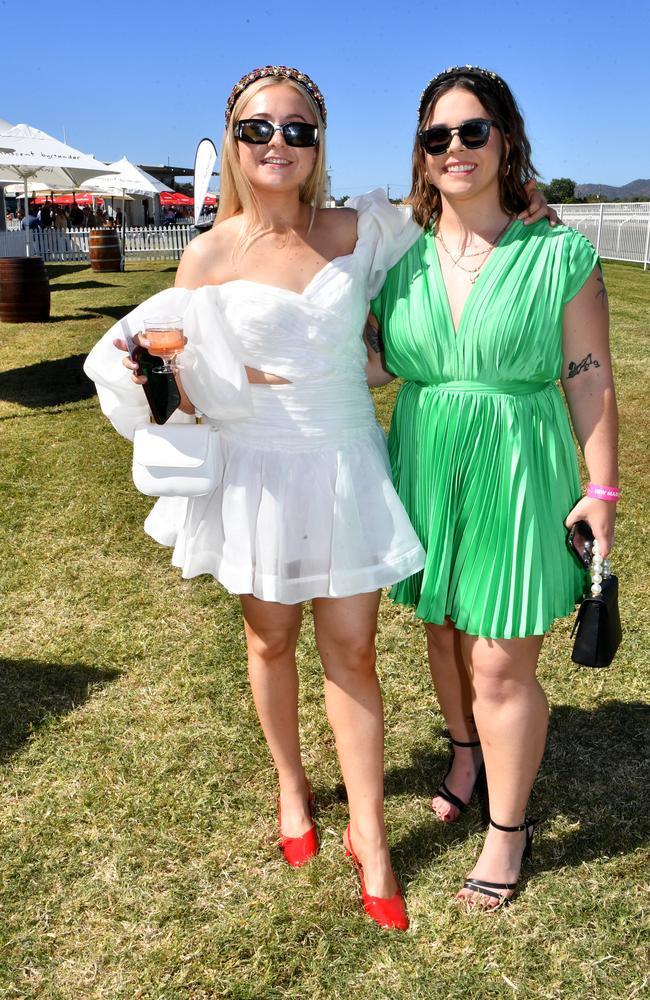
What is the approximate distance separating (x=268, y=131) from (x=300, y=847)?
196 cm

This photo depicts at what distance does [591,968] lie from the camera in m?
2.15

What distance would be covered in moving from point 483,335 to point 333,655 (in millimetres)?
892

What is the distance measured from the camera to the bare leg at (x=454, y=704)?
2.52 meters

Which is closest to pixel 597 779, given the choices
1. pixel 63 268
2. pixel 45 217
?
pixel 63 268

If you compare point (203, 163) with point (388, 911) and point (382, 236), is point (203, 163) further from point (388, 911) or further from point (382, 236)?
point (388, 911)

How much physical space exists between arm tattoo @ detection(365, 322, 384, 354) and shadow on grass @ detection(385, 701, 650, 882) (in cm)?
145

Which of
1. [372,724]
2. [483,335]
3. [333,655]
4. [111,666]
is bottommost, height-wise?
[111,666]

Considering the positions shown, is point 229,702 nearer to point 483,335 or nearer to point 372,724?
point 372,724

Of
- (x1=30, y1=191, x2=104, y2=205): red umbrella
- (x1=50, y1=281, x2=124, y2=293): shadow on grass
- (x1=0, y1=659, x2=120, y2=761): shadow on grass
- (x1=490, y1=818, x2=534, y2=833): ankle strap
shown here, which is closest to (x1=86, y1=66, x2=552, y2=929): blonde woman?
(x1=490, y1=818, x2=534, y2=833): ankle strap

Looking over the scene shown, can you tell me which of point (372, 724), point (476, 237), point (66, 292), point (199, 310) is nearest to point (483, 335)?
point (476, 237)

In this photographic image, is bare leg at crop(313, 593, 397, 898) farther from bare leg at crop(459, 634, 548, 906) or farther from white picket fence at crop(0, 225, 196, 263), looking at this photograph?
white picket fence at crop(0, 225, 196, 263)

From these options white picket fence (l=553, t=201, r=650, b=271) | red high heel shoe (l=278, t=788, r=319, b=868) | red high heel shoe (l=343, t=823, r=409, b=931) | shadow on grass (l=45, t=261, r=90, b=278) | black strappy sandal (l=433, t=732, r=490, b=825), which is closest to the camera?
red high heel shoe (l=343, t=823, r=409, b=931)

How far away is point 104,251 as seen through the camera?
70.8 ft

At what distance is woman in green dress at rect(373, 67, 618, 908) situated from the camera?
6.61 feet
